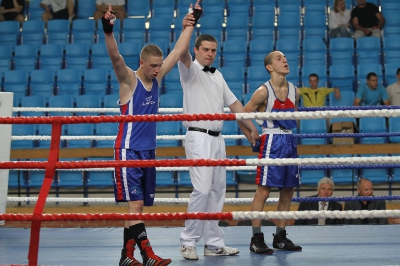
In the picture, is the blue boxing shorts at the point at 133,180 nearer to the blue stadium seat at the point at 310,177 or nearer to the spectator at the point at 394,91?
the blue stadium seat at the point at 310,177

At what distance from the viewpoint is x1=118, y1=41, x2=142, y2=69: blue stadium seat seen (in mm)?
10141

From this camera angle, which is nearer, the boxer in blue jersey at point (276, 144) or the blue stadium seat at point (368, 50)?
the boxer in blue jersey at point (276, 144)

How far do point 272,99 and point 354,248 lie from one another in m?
1.18

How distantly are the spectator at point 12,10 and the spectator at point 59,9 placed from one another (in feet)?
1.32

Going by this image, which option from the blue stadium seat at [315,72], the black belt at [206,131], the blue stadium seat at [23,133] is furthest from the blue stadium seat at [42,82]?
the black belt at [206,131]

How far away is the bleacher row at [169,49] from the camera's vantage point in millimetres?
8789

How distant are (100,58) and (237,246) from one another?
6.26 metres

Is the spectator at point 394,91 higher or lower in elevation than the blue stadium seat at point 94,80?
lower

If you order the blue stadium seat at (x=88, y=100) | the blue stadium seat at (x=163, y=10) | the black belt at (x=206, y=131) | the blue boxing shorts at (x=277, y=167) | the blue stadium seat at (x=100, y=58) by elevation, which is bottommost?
the blue boxing shorts at (x=277, y=167)

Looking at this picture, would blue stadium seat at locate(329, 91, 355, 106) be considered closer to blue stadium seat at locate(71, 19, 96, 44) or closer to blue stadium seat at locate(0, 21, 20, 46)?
blue stadium seat at locate(71, 19, 96, 44)

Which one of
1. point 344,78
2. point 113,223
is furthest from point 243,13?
point 113,223

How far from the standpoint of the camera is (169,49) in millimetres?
10273

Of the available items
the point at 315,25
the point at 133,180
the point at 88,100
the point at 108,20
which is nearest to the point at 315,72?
the point at 315,25

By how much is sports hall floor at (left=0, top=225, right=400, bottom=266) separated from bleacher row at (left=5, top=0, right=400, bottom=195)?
102 inches
